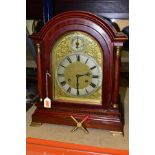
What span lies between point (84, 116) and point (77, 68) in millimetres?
189

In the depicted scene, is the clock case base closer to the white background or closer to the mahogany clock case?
the mahogany clock case

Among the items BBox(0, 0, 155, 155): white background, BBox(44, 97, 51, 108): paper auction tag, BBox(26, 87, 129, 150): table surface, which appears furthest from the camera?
BBox(44, 97, 51, 108): paper auction tag

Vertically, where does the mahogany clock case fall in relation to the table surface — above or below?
above

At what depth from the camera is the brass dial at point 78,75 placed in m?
0.91

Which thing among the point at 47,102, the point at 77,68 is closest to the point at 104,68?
the point at 77,68

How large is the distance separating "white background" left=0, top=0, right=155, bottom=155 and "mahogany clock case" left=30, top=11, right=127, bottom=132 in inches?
5.7

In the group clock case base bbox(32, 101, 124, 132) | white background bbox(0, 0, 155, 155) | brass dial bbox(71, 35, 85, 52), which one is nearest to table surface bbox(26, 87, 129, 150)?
clock case base bbox(32, 101, 124, 132)

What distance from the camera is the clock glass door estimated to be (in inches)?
35.5

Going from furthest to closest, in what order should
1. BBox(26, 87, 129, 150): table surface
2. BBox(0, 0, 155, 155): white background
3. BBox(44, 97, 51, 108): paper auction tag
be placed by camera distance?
1. BBox(44, 97, 51, 108): paper auction tag
2. BBox(26, 87, 129, 150): table surface
3. BBox(0, 0, 155, 155): white background
